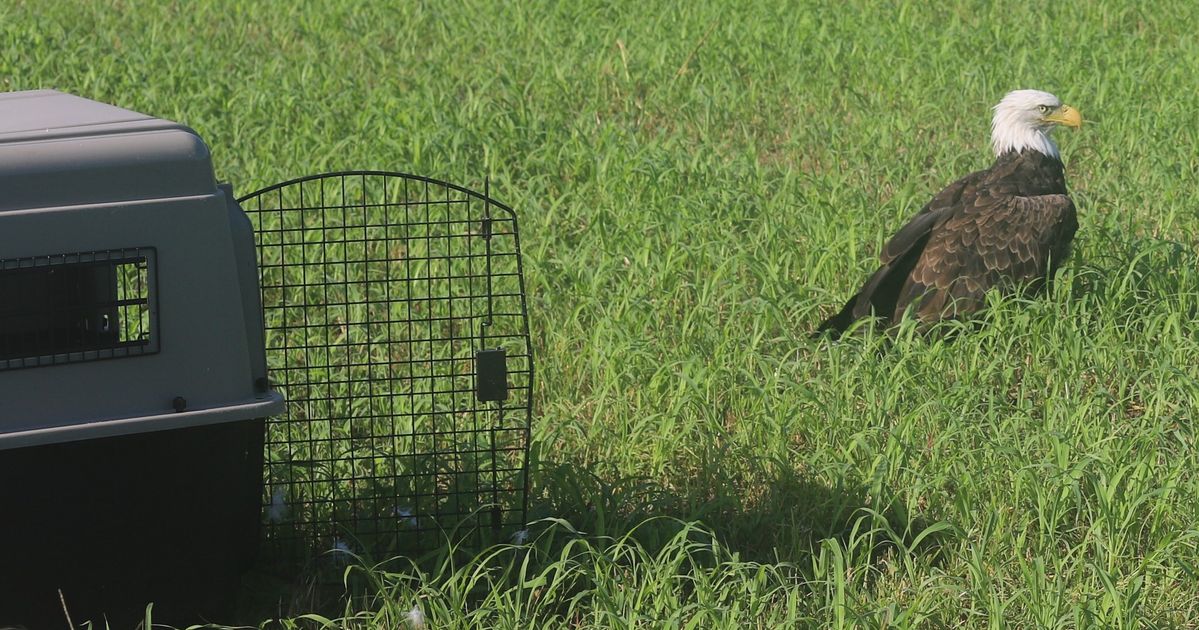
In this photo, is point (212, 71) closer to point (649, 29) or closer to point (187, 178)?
point (649, 29)

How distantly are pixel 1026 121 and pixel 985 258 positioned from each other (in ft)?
3.11

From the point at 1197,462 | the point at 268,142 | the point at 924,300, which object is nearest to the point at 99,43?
the point at 268,142

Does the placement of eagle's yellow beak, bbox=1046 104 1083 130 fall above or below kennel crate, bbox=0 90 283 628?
above

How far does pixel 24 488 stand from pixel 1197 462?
3295 mm

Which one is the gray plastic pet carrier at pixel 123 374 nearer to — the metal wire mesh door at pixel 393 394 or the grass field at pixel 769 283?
the metal wire mesh door at pixel 393 394

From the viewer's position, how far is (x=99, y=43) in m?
9.91

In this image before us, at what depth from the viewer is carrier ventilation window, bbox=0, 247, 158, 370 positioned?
2711mm

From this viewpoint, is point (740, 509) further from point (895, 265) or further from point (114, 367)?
point (114, 367)

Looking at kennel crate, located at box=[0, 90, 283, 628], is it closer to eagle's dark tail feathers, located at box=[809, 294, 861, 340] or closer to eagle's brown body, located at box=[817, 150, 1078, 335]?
eagle's dark tail feathers, located at box=[809, 294, 861, 340]

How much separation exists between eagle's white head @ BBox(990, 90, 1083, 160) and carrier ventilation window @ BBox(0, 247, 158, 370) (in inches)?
161

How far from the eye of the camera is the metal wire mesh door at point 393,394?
11.4 ft

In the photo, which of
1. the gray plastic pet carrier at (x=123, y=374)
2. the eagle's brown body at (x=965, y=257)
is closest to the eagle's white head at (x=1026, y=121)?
the eagle's brown body at (x=965, y=257)

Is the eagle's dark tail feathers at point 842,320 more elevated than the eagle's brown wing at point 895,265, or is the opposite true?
the eagle's brown wing at point 895,265

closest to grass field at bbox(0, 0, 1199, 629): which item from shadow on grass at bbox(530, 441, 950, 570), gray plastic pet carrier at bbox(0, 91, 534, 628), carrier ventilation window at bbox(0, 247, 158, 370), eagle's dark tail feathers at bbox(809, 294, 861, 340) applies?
shadow on grass at bbox(530, 441, 950, 570)
